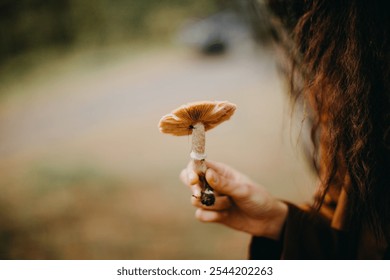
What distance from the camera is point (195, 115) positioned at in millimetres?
713

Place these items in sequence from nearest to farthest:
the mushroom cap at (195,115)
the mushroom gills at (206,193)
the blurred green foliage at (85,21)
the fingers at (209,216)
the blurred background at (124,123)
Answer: the mushroom cap at (195,115) < the mushroom gills at (206,193) < the fingers at (209,216) < the blurred background at (124,123) < the blurred green foliage at (85,21)

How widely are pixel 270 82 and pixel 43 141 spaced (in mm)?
2757

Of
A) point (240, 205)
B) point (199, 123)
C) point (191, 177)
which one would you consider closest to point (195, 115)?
point (199, 123)

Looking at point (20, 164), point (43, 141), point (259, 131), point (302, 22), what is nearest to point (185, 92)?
point (259, 131)

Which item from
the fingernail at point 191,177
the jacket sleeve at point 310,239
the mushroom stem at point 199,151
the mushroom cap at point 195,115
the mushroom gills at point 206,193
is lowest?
the jacket sleeve at point 310,239

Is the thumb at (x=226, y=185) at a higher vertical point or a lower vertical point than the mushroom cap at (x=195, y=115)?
lower

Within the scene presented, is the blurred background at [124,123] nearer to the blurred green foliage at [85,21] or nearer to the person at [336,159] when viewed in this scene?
the blurred green foliage at [85,21]

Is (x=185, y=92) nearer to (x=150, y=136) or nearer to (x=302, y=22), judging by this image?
(x=150, y=136)

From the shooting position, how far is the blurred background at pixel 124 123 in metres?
2.43

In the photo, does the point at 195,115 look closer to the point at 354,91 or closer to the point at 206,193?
the point at 206,193

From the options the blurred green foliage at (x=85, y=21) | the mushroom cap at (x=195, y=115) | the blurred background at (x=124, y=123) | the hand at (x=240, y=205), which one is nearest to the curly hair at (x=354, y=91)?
the hand at (x=240, y=205)

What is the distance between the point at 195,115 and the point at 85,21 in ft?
14.2

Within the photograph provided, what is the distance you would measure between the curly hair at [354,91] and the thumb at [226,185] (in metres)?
0.23

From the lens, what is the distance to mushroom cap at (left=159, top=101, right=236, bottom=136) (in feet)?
2.22
